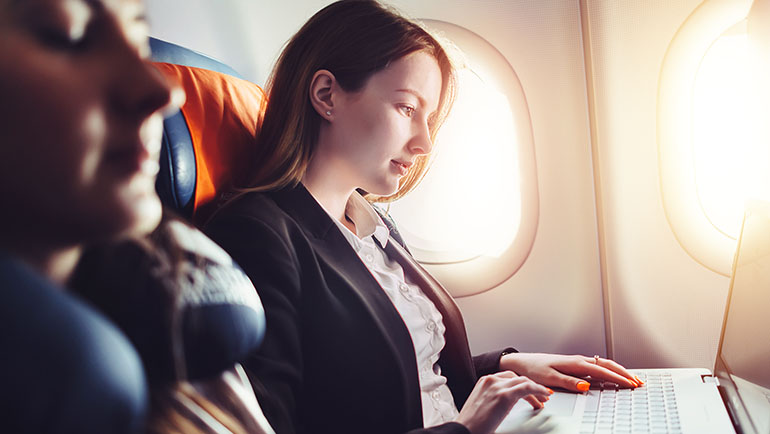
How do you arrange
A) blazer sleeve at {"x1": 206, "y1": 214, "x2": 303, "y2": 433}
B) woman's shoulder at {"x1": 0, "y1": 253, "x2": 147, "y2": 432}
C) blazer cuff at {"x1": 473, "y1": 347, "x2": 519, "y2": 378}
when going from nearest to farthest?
1. woman's shoulder at {"x1": 0, "y1": 253, "x2": 147, "y2": 432}
2. blazer sleeve at {"x1": 206, "y1": 214, "x2": 303, "y2": 433}
3. blazer cuff at {"x1": 473, "y1": 347, "x2": 519, "y2": 378}

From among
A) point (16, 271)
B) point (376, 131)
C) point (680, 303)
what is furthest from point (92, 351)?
point (680, 303)

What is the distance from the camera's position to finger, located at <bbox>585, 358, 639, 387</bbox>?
1338mm

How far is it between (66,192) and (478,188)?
5.64 ft

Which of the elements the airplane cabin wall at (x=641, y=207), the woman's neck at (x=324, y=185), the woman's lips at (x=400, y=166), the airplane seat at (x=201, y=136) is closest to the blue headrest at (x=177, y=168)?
the airplane seat at (x=201, y=136)

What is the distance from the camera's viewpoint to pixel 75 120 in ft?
0.90

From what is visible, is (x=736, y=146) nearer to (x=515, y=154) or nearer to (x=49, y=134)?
(x=515, y=154)

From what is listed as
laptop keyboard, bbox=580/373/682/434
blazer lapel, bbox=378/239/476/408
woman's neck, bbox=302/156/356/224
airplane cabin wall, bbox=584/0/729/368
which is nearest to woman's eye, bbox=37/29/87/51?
woman's neck, bbox=302/156/356/224

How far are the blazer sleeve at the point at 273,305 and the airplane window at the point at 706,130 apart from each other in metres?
1.28

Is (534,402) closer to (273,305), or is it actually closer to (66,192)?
(273,305)

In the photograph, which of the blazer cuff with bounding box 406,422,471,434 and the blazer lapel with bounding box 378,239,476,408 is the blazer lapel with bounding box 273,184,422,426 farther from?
the blazer lapel with bounding box 378,239,476,408

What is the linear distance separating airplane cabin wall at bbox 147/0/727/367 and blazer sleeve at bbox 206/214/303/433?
1.11 metres

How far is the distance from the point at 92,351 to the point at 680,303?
1.84 m

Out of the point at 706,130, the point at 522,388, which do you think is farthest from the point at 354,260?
the point at 706,130

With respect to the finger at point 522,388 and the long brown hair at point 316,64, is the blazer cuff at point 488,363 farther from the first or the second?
the long brown hair at point 316,64
